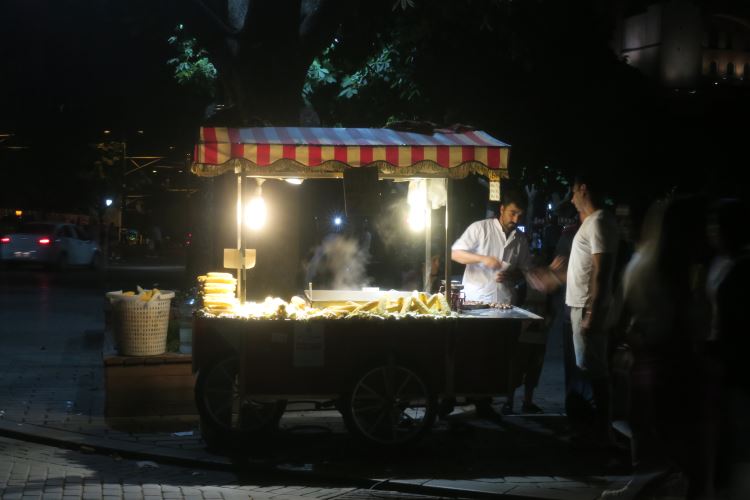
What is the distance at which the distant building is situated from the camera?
8506cm

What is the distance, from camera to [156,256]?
2063 inches

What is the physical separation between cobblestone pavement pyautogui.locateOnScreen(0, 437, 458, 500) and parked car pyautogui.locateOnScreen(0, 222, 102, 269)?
2614 centimetres

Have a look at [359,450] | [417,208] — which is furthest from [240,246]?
[417,208]

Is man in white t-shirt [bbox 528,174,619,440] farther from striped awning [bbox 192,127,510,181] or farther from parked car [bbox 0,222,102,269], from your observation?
parked car [bbox 0,222,102,269]

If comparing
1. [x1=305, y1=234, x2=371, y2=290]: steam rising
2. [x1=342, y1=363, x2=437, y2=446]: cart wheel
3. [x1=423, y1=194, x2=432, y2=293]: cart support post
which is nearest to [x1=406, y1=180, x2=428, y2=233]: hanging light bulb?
[x1=423, y1=194, x2=432, y2=293]: cart support post

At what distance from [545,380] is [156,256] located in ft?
140

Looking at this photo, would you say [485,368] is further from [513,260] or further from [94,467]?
[94,467]

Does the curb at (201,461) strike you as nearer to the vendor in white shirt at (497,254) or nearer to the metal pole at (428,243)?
the vendor in white shirt at (497,254)

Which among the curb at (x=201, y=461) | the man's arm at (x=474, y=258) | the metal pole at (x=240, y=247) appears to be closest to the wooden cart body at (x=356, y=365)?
the curb at (x=201, y=461)

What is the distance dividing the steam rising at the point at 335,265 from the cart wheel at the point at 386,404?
501 cm

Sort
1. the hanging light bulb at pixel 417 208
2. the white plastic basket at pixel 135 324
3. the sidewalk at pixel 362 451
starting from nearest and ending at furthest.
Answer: the sidewalk at pixel 362 451 < the white plastic basket at pixel 135 324 < the hanging light bulb at pixel 417 208

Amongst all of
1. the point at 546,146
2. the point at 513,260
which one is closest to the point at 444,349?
the point at 513,260

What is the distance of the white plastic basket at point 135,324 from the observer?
368 inches

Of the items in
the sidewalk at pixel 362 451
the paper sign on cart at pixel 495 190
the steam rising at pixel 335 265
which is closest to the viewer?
the sidewalk at pixel 362 451
